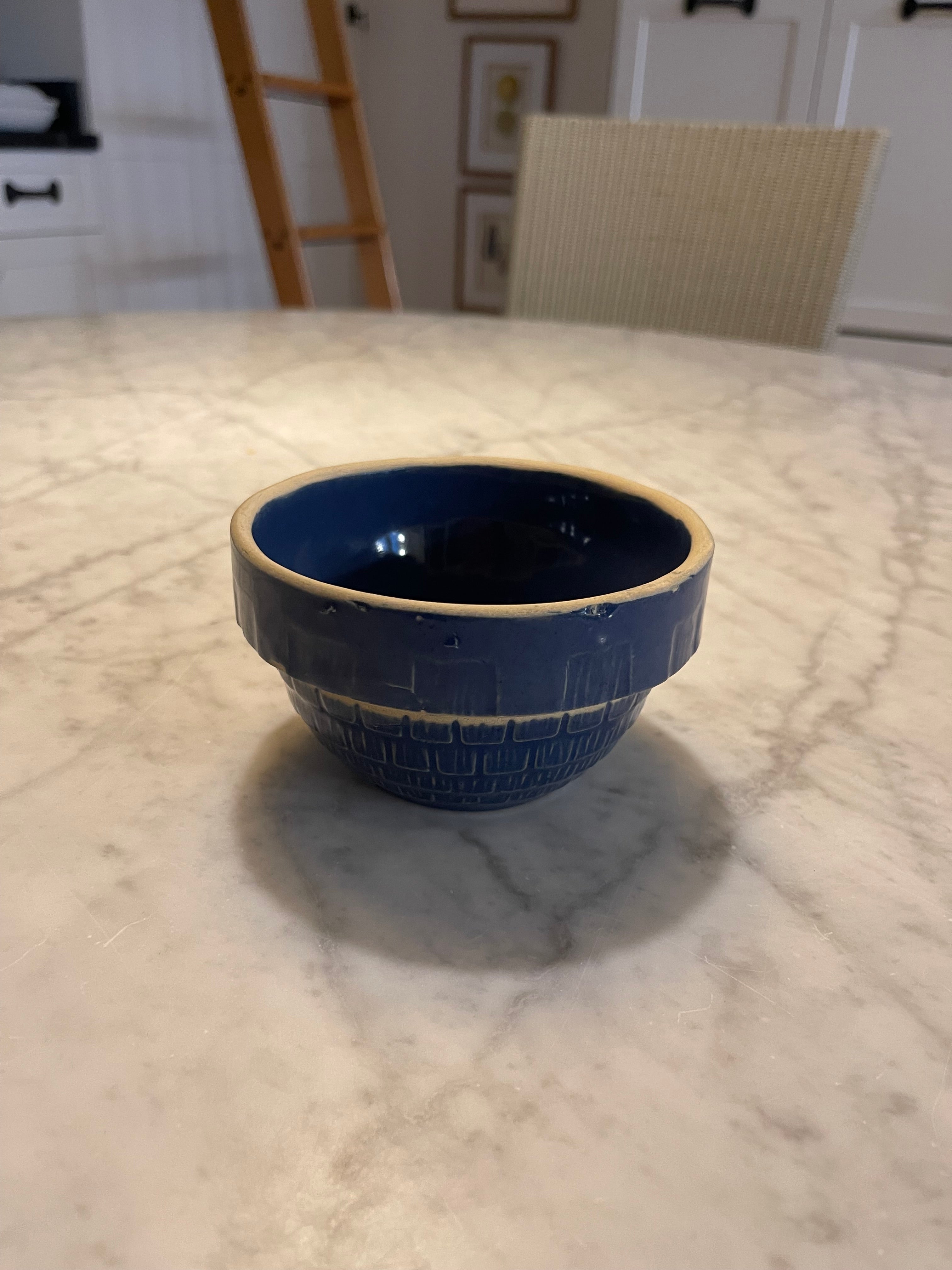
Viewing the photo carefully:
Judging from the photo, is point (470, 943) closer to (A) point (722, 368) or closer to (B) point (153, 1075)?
(B) point (153, 1075)

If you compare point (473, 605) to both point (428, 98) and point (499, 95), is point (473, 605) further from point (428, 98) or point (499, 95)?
point (428, 98)

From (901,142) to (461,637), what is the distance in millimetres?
2626

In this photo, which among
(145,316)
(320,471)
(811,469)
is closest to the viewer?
(320,471)

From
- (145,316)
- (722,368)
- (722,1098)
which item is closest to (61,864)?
(722,1098)

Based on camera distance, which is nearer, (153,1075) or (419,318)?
(153,1075)

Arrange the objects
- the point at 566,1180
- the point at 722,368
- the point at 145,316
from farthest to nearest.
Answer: the point at 145,316, the point at 722,368, the point at 566,1180

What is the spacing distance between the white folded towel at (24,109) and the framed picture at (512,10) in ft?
4.75

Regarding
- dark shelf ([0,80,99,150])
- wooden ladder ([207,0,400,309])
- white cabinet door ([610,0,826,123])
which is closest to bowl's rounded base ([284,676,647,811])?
wooden ladder ([207,0,400,309])

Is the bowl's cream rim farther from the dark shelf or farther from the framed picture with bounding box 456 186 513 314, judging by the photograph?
the framed picture with bounding box 456 186 513 314

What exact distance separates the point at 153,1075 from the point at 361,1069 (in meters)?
0.05

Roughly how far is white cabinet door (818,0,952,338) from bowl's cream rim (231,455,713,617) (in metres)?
2.25

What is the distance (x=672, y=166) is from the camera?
1.36 metres

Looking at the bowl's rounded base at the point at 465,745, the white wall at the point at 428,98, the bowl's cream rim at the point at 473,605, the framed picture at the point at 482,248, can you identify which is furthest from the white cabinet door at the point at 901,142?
the bowl's rounded base at the point at 465,745

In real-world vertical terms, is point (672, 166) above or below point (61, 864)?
above
